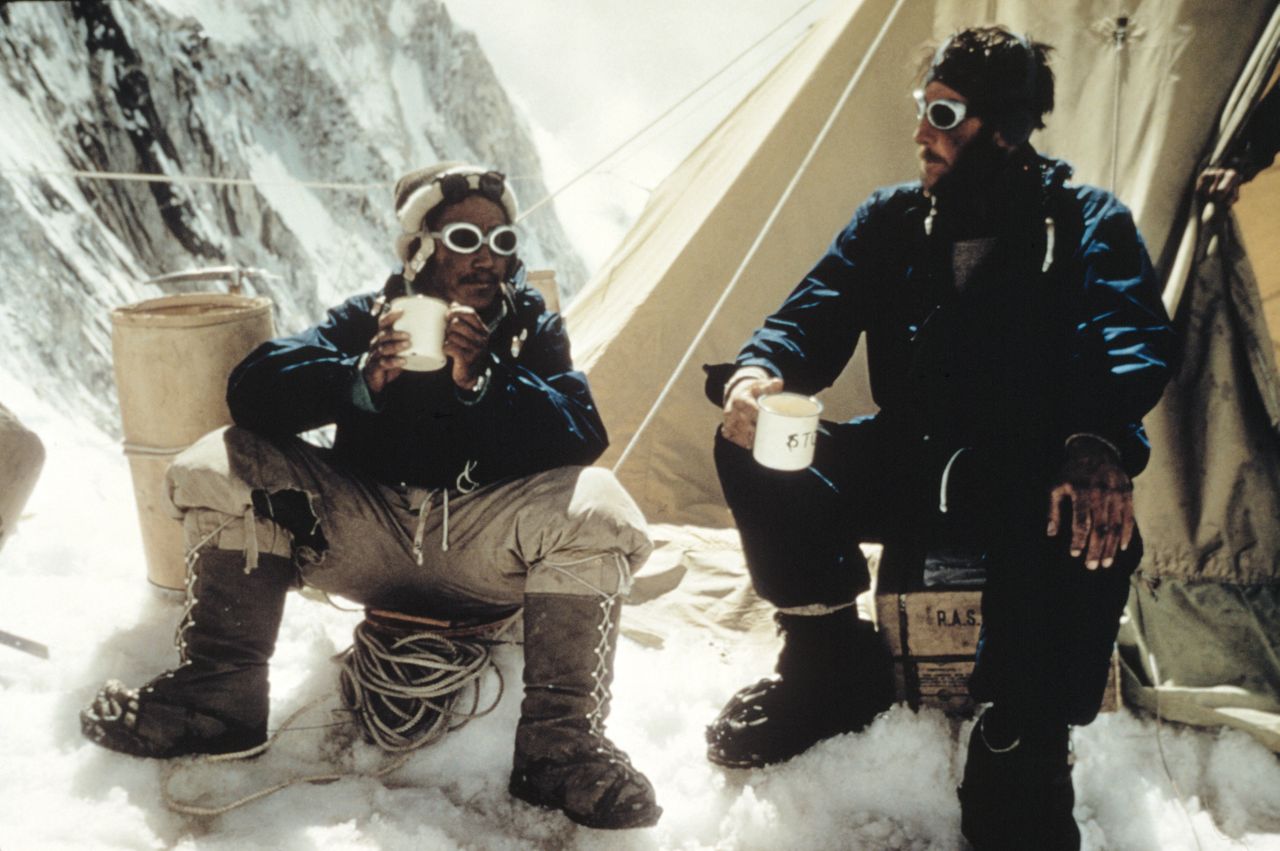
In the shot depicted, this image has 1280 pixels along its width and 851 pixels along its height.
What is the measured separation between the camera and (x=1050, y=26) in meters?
2.84

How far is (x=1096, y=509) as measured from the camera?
5.11ft

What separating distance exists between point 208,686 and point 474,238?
1.03 metres

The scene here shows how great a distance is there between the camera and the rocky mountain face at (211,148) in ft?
18.1

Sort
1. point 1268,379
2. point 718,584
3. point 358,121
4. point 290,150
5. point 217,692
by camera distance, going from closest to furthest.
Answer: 1. point 217,692
2. point 1268,379
3. point 718,584
4. point 290,150
5. point 358,121

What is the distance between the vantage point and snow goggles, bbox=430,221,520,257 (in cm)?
192

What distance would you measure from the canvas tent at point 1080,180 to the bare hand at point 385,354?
1094 millimetres

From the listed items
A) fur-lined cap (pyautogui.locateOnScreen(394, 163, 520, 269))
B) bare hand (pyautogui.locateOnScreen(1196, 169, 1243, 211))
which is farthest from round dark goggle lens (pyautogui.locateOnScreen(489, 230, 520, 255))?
bare hand (pyautogui.locateOnScreen(1196, 169, 1243, 211))

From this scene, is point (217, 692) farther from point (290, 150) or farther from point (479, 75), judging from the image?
point (479, 75)

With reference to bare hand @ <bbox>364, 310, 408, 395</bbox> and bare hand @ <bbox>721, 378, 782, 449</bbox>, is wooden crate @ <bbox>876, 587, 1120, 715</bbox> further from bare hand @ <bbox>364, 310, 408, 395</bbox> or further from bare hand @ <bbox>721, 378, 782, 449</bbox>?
bare hand @ <bbox>364, 310, 408, 395</bbox>

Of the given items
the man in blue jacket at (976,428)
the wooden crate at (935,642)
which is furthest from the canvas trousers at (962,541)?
the wooden crate at (935,642)

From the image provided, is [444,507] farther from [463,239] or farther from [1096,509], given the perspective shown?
[1096,509]

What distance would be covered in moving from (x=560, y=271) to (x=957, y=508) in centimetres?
1893

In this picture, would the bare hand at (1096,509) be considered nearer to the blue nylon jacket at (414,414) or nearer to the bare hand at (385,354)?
the blue nylon jacket at (414,414)

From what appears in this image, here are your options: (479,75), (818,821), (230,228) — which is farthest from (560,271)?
(818,821)
